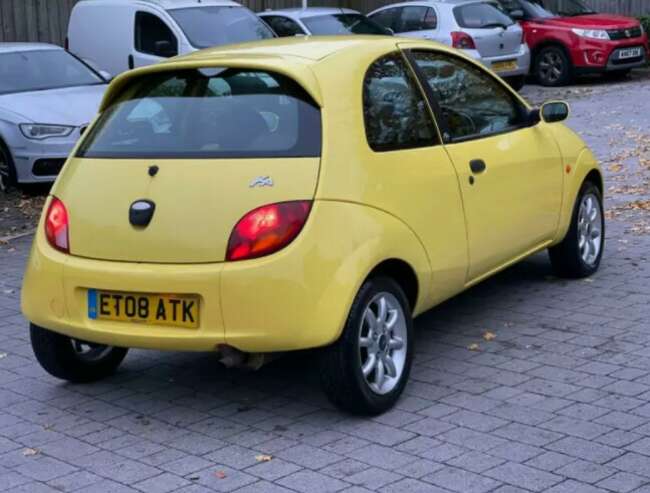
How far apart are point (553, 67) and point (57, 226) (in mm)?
16402

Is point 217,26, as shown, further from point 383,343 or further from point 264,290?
point 264,290

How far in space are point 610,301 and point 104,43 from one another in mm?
10709

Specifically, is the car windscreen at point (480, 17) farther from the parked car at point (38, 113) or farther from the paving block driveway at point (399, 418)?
the paving block driveway at point (399, 418)

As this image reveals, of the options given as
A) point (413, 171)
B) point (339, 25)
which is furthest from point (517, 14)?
point (413, 171)

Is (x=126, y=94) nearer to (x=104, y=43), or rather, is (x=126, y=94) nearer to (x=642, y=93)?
(x=104, y=43)

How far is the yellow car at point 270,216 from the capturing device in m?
5.26

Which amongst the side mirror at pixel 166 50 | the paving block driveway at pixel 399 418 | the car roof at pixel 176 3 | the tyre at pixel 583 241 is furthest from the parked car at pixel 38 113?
the tyre at pixel 583 241

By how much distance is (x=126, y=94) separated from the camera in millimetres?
6184

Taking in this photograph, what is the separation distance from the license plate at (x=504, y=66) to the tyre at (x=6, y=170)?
30.8 ft

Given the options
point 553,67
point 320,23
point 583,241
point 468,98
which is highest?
point 468,98

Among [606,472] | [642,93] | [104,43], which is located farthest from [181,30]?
[606,472]

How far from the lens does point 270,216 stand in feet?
17.3

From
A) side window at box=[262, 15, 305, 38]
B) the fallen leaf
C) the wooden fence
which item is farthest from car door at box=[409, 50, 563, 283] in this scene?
the wooden fence

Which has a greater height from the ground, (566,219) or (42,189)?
(566,219)
